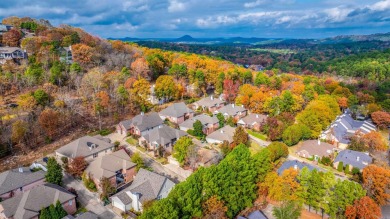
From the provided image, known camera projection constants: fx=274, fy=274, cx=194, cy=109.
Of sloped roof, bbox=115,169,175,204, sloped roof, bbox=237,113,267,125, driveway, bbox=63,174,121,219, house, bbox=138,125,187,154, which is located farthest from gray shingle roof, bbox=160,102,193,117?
driveway, bbox=63,174,121,219

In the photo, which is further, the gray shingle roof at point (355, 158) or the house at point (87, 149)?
the gray shingle roof at point (355, 158)

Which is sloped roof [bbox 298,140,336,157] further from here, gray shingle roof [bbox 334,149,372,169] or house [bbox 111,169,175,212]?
house [bbox 111,169,175,212]

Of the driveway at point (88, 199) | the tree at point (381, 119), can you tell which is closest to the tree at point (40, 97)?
the driveway at point (88, 199)

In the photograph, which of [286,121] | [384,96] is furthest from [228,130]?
[384,96]

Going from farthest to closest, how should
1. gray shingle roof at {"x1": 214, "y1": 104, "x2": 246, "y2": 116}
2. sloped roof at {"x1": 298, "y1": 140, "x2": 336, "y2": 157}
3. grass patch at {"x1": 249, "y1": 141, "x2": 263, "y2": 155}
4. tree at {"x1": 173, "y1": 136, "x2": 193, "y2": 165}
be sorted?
1. gray shingle roof at {"x1": 214, "y1": 104, "x2": 246, "y2": 116}
2. grass patch at {"x1": 249, "y1": 141, "x2": 263, "y2": 155}
3. sloped roof at {"x1": 298, "y1": 140, "x2": 336, "y2": 157}
4. tree at {"x1": 173, "y1": 136, "x2": 193, "y2": 165}

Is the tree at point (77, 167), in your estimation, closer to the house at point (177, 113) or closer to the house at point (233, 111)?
the house at point (177, 113)

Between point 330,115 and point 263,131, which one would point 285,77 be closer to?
point 330,115

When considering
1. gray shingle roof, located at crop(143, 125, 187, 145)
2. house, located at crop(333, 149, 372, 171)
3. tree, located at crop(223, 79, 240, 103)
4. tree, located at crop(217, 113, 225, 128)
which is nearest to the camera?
house, located at crop(333, 149, 372, 171)
